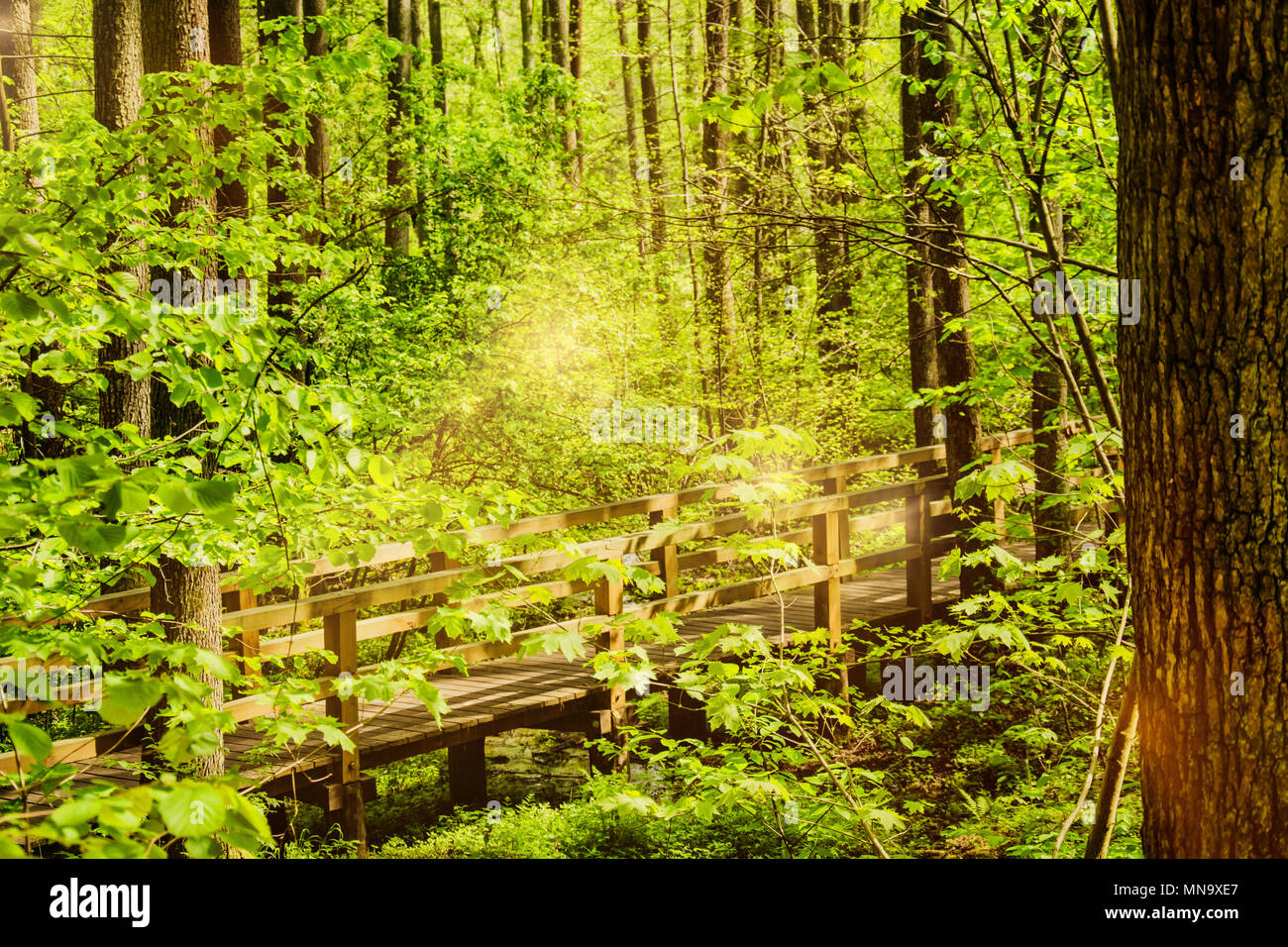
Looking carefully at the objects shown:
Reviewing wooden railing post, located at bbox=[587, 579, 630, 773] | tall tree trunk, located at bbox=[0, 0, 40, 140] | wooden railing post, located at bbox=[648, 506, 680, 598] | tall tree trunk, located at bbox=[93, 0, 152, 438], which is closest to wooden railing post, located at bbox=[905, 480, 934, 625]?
wooden railing post, located at bbox=[648, 506, 680, 598]

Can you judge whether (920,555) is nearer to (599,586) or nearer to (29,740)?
(599,586)

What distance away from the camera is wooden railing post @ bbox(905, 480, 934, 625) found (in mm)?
8955

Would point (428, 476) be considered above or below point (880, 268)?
below

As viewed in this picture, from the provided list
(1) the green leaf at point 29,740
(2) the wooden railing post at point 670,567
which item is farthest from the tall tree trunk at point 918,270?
(1) the green leaf at point 29,740

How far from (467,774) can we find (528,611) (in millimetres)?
1591

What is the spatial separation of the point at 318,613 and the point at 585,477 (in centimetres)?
608

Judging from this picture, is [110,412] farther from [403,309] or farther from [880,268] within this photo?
[880,268]

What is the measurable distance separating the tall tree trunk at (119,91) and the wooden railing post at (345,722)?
165 centimetres

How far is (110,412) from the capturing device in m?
5.20

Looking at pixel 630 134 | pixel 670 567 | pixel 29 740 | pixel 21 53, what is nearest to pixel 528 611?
pixel 670 567

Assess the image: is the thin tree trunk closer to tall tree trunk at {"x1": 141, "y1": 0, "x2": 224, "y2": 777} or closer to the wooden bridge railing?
the wooden bridge railing
